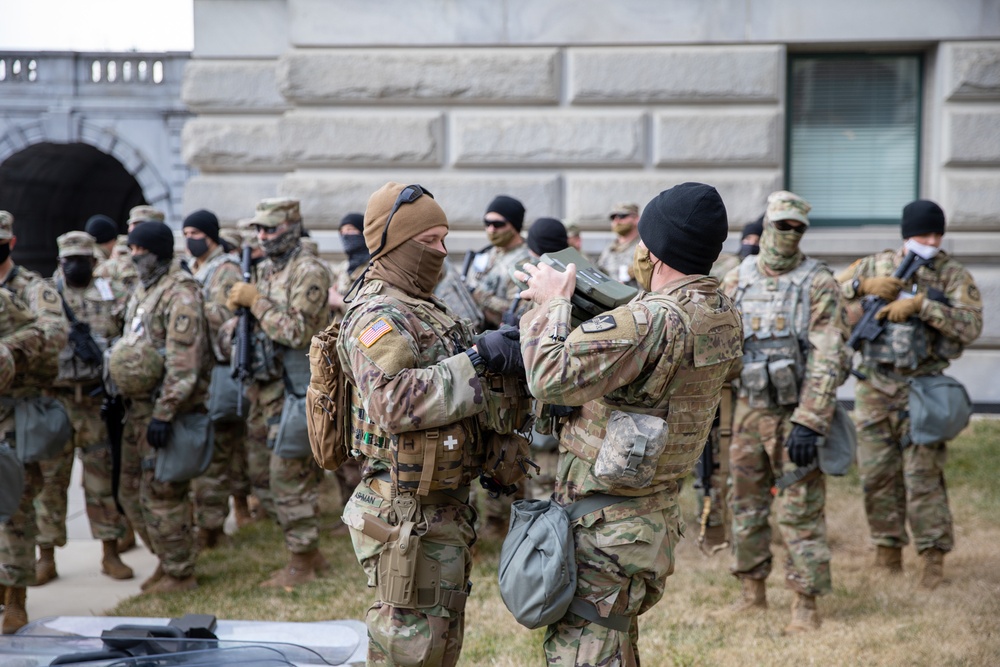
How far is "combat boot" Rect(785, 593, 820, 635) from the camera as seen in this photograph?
489cm

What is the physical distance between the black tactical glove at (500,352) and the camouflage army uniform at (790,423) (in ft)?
7.40

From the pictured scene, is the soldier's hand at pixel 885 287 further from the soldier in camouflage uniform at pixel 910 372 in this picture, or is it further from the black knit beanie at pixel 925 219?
the black knit beanie at pixel 925 219

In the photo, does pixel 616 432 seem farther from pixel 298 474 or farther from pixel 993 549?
pixel 993 549

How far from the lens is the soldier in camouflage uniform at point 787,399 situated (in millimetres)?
4773

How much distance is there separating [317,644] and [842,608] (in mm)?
2888

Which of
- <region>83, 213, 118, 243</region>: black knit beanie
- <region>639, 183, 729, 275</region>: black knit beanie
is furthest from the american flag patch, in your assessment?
<region>83, 213, 118, 243</region>: black knit beanie

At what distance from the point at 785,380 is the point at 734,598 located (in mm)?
1417

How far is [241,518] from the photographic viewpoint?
7.54m

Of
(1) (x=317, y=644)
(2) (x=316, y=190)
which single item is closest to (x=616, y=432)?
(1) (x=317, y=644)

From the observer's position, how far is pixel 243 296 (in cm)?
576

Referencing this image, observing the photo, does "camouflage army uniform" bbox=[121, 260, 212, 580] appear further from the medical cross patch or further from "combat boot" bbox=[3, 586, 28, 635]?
the medical cross patch

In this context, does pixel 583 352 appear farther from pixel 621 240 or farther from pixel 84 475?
pixel 621 240

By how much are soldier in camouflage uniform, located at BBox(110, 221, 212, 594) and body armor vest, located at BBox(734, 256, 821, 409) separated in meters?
3.21

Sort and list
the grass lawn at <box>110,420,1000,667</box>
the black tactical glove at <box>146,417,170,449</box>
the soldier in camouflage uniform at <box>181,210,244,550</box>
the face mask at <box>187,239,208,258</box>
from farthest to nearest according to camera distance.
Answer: the face mask at <box>187,239,208,258</box> → the soldier in camouflage uniform at <box>181,210,244,550</box> → the black tactical glove at <box>146,417,170,449</box> → the grass lawn at <box>110,420,1000,667</box>
